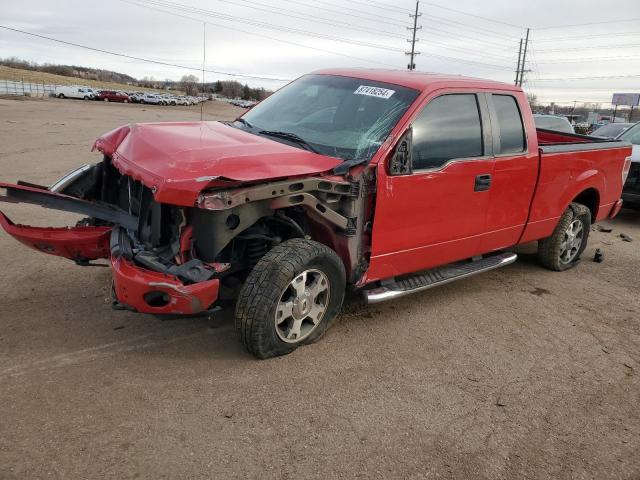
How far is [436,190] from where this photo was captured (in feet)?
13.8

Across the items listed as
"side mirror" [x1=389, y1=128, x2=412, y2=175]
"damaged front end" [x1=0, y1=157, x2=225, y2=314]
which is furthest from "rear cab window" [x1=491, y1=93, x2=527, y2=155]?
"damaged front end" [x1=0, y1=157, x2=225, y2=314]

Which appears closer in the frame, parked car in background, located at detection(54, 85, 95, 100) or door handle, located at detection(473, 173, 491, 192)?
door handle, located at detection(473, 173, 491, 192)

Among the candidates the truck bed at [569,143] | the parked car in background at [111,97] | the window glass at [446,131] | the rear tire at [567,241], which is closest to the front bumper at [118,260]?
the window glass at [446,131]

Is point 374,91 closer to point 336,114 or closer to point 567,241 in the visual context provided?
point 336,114

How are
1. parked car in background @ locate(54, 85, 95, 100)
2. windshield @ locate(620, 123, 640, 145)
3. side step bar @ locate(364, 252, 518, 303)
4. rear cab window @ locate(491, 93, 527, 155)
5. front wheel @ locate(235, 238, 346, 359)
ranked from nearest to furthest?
1. front wheel @ locate(235, 238, 346, 359)
2. side step bar @ locate(364, 252, 518, 303)
3. rear cab window @ locate(491, 93, 527, 155)
4. windshield @ locate(620, 123, 640, 145)
5. parked car in background @ locate(54, 85, 95, 100)

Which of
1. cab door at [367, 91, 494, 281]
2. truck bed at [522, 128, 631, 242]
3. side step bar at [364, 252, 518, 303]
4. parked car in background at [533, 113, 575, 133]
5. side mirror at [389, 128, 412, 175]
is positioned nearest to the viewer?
side mirror at [389, 128, 412, 175]

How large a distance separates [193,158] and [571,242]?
4.74 meters

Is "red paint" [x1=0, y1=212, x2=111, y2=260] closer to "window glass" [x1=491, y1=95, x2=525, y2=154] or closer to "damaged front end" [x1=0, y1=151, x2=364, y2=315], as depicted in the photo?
"damaged front end" [x1=0, y1=151, x2=364, y2=315]

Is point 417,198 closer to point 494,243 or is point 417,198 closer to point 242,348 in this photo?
point 494,243

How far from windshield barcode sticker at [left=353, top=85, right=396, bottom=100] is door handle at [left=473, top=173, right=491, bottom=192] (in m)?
1.04

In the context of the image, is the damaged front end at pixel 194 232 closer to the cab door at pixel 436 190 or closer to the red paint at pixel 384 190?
the red paint at pixel 384 190

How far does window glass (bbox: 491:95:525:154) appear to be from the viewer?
482 centimetres

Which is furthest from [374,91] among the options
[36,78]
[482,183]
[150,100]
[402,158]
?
[36,78]

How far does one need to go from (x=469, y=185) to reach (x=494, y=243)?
88 centimetres
